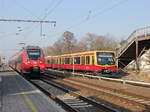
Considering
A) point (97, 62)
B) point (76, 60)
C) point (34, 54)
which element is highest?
point (34, 54)

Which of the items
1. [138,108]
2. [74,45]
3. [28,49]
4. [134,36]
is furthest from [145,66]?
[74,45]

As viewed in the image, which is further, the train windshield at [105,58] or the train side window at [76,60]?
the train side window at [76,60]

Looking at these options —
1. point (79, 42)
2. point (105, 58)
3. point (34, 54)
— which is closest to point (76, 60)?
point (105, 58)

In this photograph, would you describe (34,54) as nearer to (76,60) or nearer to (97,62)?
(97,62)

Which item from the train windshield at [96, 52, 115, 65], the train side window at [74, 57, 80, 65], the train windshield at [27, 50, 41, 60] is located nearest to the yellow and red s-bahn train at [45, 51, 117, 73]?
the train windshield at [96, 52, 115, 65]

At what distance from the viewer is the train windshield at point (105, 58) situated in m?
29.2

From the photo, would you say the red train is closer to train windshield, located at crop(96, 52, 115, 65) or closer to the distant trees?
train windshield, located at crop(96, 52, 115, 65)

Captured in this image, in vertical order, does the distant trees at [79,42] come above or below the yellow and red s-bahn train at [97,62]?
above

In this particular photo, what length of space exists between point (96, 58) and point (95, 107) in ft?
59.2

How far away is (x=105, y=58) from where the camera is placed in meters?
29.5

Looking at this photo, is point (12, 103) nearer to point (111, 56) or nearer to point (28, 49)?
point (28, 49)

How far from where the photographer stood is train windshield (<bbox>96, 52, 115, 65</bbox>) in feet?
95.9

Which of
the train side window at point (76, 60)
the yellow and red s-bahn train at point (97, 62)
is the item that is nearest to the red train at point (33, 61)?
the yellow and red s-bahn train at point (97, 62)

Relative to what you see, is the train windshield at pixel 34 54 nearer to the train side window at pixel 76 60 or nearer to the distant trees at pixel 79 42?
the train side window at pixel 76 60
